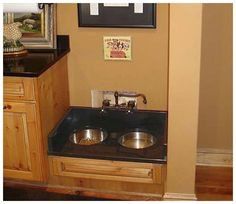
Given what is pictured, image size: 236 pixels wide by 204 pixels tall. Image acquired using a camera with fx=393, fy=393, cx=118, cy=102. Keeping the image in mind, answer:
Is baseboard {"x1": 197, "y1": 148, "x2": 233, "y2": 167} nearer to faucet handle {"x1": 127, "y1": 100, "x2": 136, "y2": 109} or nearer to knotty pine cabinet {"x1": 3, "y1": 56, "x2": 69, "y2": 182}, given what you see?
faucet handle {"x1": 127, "y1": 100, "x2": 136, "y2": 109}

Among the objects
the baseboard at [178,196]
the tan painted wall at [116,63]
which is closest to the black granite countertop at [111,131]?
the tan painted wall at [116,63]

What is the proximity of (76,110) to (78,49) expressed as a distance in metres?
0.47

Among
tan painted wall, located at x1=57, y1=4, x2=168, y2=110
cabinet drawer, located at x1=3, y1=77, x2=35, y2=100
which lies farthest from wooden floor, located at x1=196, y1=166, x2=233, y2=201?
cabinet drawer, located at x1=3, y1=77, x2=35, y2=100

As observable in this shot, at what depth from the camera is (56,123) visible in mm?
2758

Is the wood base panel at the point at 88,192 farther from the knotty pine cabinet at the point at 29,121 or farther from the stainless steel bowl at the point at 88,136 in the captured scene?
the stainless steel bowl at the point at 88,136

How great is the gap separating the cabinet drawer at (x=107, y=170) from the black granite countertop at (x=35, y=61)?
0.62 meters

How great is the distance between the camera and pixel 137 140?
2867mm

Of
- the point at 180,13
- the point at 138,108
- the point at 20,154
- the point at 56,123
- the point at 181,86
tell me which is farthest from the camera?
the point at 138,108

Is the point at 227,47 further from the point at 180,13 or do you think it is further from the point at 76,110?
the point at 76,110

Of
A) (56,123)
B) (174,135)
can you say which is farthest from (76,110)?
(174,135)

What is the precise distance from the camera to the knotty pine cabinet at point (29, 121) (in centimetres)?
238

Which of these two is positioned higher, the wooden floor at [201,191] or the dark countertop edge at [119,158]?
the dark countertop edge at [119,158]

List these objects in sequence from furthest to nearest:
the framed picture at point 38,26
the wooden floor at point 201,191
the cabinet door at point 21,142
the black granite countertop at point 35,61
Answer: the framed picture at point 38,26 → the wooden floor at point 201,191 → the cabinet door at point 21,142 → the black granite countertop at point 35,61

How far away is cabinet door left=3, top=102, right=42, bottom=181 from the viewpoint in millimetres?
2443
